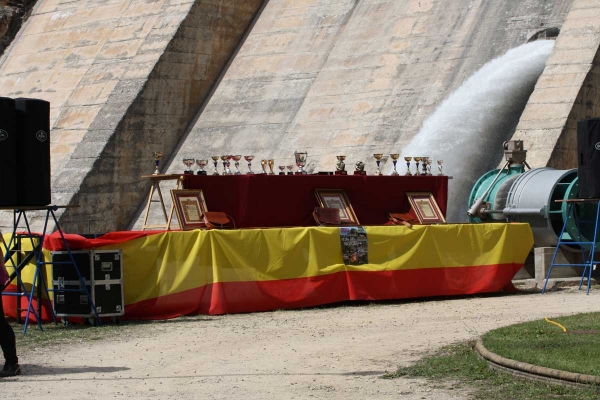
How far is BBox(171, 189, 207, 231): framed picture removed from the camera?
13.5 meters

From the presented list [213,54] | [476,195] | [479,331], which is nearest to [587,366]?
[479,331]

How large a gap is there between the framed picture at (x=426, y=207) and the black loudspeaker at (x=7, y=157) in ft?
18.5

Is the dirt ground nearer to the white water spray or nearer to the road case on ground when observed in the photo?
the road case on ground

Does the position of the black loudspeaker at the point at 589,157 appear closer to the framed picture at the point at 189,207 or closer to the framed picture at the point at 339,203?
the framed picture at the point at 339,203

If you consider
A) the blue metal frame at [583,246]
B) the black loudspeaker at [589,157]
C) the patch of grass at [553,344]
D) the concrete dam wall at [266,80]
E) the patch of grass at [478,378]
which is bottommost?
the patch of grass at [478,378]

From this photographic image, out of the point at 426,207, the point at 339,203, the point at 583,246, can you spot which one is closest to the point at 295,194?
the point at 339,203

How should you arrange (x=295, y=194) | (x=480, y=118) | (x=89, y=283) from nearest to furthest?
(x=89, y=283)
(x=295, y=194)
(x=480, y=118)

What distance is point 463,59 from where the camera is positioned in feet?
70.6

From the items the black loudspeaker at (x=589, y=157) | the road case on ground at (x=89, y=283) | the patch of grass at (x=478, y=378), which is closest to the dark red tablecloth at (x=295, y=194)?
the road case on ground at (x=89, y=283)

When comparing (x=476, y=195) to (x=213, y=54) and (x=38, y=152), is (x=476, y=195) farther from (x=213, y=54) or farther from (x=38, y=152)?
(x=213, y=54)

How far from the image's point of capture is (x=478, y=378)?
26.7 ft

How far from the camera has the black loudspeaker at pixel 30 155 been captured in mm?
11742

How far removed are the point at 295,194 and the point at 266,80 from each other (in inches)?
416

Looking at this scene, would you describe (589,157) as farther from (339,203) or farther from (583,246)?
(339,203)
